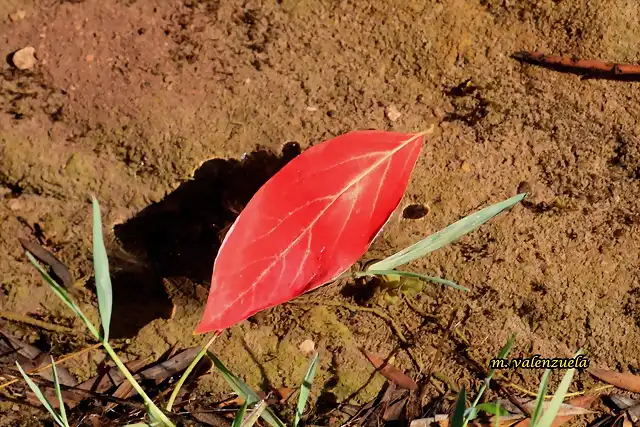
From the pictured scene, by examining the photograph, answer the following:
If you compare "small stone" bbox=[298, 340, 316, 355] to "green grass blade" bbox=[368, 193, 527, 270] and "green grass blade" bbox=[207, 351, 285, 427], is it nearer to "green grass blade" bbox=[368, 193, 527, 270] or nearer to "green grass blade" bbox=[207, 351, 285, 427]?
"green grass blade" bbox=[207, 351, 285, 427]

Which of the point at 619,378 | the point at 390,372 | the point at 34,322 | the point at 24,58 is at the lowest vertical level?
the point at 619,378

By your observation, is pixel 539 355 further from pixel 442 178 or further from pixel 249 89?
pixel 249 89

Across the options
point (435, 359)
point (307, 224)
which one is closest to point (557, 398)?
point (435, 359)

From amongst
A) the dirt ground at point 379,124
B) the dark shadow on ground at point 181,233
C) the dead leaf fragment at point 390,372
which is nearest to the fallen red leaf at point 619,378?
the dirt ground at point 379,124

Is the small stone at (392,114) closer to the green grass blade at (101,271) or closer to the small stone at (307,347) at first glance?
the small stone at (307,347)

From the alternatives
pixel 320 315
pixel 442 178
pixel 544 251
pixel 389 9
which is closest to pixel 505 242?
pixel 544 251

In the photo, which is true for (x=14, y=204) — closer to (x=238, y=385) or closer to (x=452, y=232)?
(x=238, y=385)
